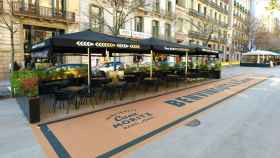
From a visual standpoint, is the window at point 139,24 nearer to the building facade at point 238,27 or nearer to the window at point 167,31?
the window at point 167,31

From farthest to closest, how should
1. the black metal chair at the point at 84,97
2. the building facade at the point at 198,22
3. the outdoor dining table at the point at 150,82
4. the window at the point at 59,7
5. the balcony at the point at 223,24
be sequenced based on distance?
Answer: 1. the balcony at the point at 223,24
2. the building facade at the point at 198,22
3. the window at the point at 59,7
4. the outdoor dining table at the point at 150,82
5. the black metal chair at the point at 84,97

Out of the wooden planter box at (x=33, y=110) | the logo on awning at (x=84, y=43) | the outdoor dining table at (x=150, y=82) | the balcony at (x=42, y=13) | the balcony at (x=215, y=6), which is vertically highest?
the balcony at (x=215, y=6)

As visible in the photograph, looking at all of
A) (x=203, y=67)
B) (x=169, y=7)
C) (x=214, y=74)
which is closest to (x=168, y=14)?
(x=169, y=7)

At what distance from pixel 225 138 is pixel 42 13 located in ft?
61.5

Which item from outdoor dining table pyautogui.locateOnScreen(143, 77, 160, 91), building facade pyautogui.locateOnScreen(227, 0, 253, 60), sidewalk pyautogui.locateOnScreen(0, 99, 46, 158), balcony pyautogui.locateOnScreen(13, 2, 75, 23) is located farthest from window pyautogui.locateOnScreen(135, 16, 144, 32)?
building facade pyautogui.locateOnScreen(227, 0, 253, 60)

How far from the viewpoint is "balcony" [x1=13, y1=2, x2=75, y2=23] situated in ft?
57.2

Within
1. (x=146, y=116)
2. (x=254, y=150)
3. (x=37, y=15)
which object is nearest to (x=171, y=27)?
(x=37, y=15)

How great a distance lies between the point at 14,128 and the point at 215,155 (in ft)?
16.4

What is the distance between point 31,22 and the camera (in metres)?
18.5

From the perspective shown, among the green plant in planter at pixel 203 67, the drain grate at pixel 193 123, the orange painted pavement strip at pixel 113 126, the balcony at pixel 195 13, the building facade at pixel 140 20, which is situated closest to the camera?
the orange painted pavement strip at pixel 113 126

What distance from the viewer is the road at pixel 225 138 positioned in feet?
14.4

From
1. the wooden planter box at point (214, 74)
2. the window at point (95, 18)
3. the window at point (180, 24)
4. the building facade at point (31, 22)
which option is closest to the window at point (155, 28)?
the window at point (180, 24)

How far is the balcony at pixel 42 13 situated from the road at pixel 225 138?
651 inches

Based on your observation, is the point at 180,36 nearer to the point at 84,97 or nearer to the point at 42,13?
the point at 42,13
